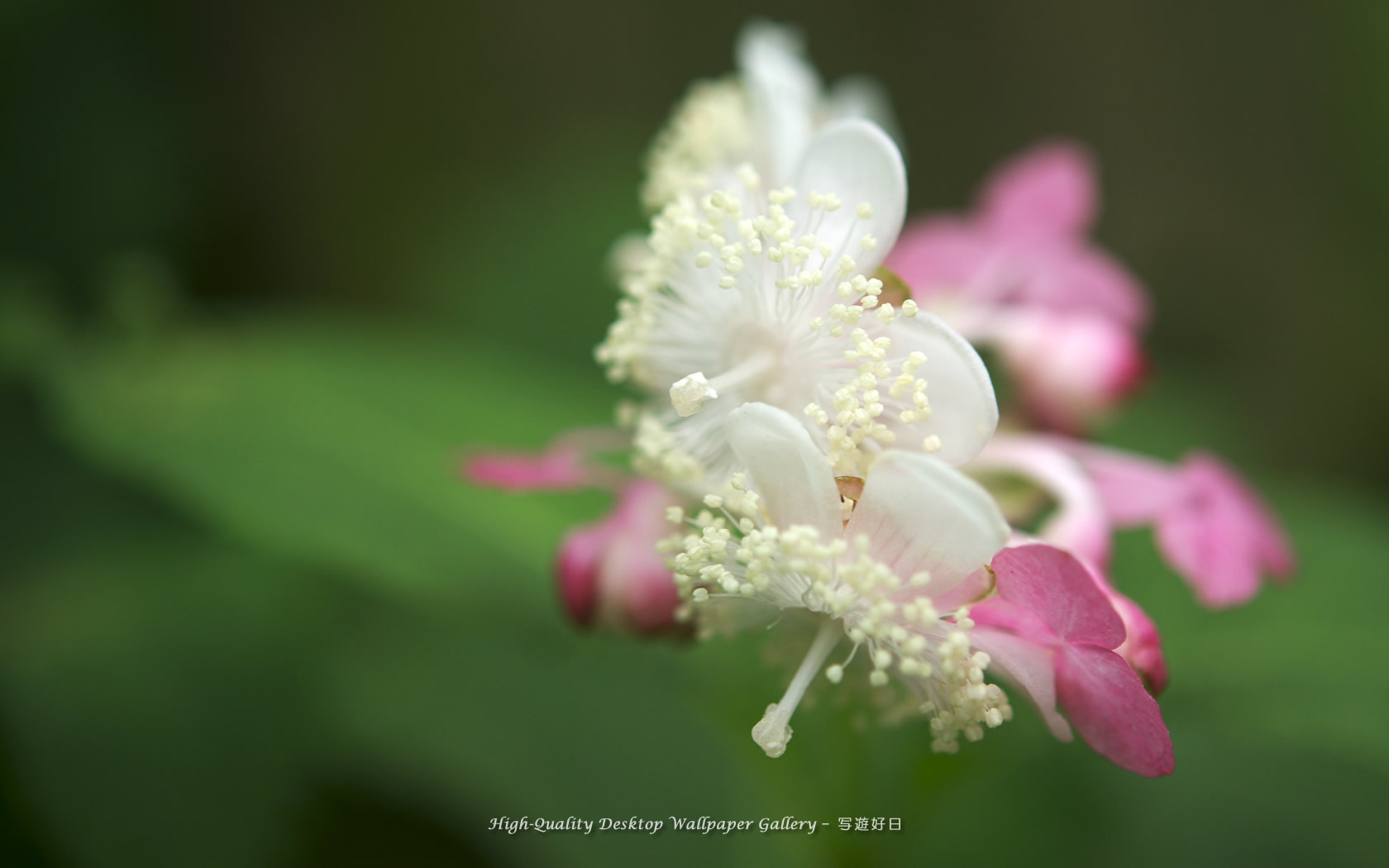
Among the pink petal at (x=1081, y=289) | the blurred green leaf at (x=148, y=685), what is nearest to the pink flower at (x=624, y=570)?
the pink petal at (x=1081, y=289)

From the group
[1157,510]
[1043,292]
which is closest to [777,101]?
[1043,292]

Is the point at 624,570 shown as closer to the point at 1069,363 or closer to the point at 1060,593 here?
the point at 1060,593

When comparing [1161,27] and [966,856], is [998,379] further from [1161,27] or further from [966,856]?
[1161,27]

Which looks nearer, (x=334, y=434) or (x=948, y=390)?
(x=948, y=390)

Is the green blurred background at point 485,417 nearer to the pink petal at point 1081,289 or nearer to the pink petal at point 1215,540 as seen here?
the pink petal at point 1081,289

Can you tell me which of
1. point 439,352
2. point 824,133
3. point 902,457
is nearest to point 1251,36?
point 439,352

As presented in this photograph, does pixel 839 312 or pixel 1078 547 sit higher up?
pixel 839 312
